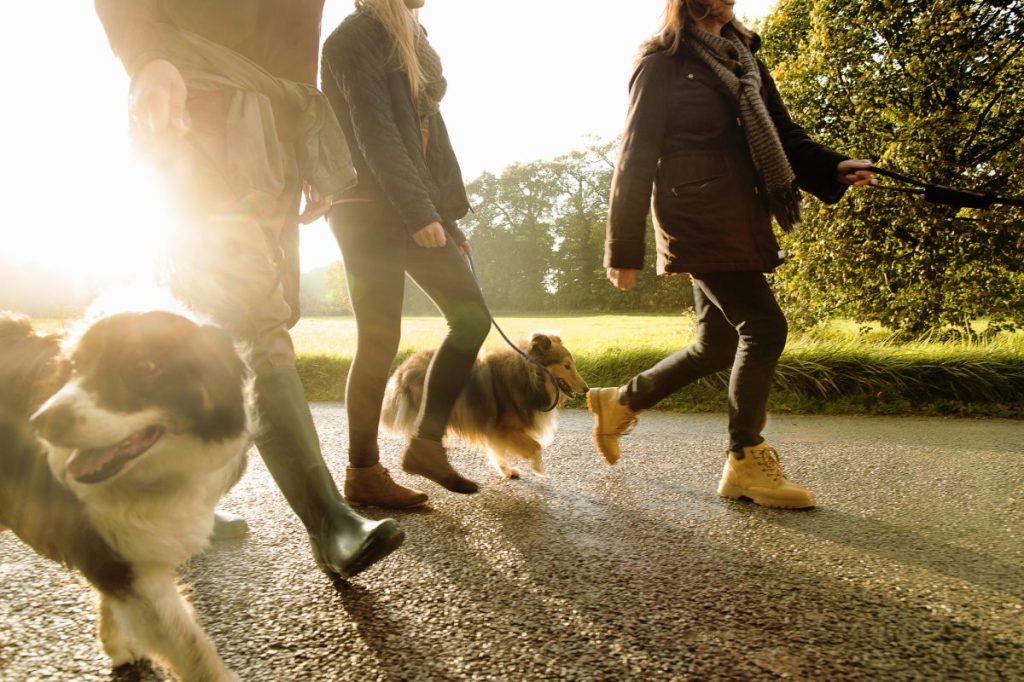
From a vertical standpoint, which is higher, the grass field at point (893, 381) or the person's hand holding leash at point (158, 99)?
the person's hand holding leash at point (158, 99)

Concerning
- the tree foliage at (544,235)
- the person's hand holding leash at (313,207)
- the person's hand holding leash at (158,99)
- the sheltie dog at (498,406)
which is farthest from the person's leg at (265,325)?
the tree foliage at (544,235)

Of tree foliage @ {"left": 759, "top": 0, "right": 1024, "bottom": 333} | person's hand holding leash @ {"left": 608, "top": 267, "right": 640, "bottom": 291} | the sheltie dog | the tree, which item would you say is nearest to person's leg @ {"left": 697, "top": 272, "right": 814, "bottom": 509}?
person's hand holding leash @ {"left": 608, "top": 267, "right": 640, "bottom": 291}

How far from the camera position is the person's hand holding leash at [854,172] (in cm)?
323

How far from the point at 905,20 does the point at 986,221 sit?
118 inches

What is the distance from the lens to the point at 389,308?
3.11 meters

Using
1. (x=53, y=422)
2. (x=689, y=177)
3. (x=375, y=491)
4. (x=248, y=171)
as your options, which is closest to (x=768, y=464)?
(x=689, y=177)

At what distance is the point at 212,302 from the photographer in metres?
1.87

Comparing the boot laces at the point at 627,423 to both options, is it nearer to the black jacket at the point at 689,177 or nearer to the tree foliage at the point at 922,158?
the black jacket at the point at 689,177

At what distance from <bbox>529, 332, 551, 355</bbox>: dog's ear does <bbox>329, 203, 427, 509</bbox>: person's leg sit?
1.91 meters

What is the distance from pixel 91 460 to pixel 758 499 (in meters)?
2.97

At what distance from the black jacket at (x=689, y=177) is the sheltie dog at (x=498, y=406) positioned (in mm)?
1433

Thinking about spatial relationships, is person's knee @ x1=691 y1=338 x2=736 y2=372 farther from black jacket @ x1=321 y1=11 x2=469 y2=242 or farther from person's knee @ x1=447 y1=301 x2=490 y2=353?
black jacket @ x1=321 y1=11 x2=469 y2=242

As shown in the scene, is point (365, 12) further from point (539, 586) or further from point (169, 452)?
point (539, 586)

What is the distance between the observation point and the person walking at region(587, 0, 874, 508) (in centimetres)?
320
